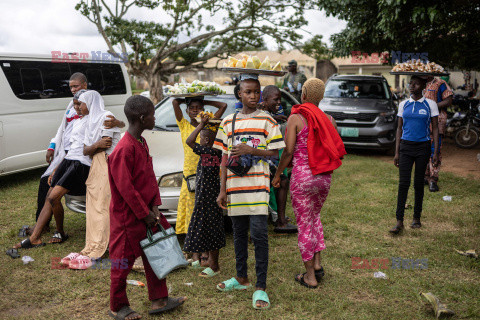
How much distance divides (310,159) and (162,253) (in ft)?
4.83

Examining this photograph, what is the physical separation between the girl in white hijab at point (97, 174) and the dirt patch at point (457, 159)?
7119 mm

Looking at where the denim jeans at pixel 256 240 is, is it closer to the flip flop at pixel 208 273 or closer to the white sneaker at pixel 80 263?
the flip flop at pixel 208 273

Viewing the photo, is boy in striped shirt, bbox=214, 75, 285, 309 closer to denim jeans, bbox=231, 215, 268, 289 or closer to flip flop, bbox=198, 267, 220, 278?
denim jeans, bbox=231, 215, 268, 289

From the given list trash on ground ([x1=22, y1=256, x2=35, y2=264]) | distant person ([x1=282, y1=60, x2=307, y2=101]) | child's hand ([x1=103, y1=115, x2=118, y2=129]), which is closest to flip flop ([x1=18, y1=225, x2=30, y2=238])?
trash on ground ([x1=22, y1=256, x2=35, y2=264])

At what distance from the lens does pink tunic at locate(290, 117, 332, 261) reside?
3729 millimetres

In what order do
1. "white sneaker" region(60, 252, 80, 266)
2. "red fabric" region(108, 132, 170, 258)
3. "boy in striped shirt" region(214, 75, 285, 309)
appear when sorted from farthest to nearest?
"white sneaker" region(60, 252, 80, 266) → "boy in striped shirt" region(214, 75, 285, 309) → "red fabric" region(108, 132, 170, 258)

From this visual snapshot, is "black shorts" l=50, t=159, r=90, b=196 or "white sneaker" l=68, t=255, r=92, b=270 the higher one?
"black shorts" l=50, t=159, r=90, b=196

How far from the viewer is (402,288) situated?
3.85 m

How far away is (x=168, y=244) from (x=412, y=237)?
10.8 ft

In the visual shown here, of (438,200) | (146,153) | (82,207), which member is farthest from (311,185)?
(438,200)

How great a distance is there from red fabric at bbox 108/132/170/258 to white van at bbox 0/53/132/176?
17.5 feet

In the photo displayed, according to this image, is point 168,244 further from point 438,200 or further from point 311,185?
point 438,200

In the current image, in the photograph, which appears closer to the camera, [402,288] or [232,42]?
[402,288]

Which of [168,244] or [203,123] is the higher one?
[203,123]
